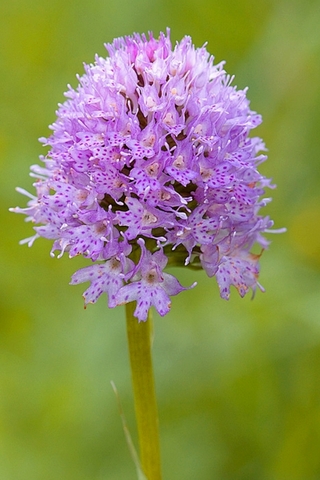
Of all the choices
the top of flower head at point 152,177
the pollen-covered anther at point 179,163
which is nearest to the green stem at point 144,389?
the top of flower head at point 152,177

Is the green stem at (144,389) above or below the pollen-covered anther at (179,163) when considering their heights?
below

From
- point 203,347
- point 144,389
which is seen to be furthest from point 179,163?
point 203,347

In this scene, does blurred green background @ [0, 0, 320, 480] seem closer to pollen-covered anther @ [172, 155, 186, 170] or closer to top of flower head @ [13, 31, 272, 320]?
top of flower head @ [13, 31, 272, 320]

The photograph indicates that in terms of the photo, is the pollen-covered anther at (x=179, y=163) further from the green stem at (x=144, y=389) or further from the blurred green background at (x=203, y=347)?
the blurred green background at (x=203, y=347)

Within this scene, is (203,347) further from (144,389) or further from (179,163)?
(179,163)

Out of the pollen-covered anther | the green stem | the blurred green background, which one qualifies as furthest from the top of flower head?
the blurred green background
